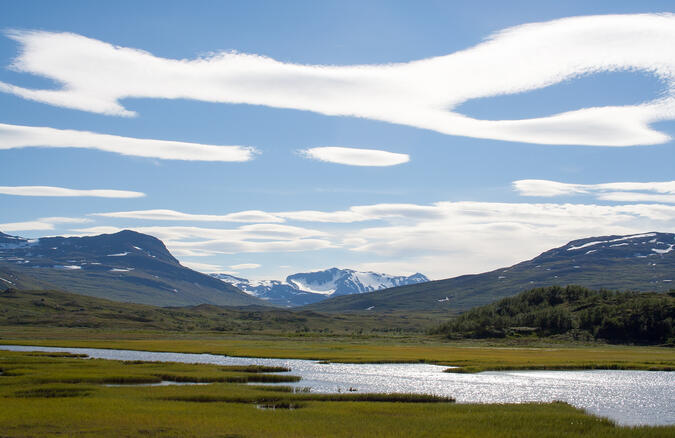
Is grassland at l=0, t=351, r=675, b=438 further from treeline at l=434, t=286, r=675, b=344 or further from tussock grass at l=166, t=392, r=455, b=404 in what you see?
treeline at l=434, t=286, r=675, b=344

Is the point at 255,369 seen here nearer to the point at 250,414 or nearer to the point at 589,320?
the point at 250,414

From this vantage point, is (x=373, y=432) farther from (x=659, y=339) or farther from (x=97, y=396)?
(x=659, y=339)

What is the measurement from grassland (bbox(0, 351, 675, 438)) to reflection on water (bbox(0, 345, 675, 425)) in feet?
17.3

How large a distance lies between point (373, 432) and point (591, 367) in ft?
197

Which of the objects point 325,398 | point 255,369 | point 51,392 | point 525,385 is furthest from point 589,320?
point 51,392

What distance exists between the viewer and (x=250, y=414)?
43469 mm

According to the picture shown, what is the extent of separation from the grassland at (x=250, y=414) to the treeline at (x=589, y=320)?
119124mm


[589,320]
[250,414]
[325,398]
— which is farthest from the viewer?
[589,320]

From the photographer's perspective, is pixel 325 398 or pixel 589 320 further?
pixel 589 320

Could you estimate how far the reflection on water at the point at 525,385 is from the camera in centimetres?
5206

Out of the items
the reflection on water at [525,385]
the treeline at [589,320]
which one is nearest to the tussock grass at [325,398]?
the reflection on water at [525,385]

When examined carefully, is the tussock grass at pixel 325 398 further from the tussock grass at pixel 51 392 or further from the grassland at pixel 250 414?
the tussock grass at pixel 51 392

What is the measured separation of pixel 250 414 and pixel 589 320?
144m

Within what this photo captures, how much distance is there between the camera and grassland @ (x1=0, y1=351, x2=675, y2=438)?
123 ft
